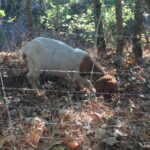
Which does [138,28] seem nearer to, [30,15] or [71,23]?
[30,15]

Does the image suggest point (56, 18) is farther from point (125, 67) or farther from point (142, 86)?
point (142, 86)

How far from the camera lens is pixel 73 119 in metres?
5.21

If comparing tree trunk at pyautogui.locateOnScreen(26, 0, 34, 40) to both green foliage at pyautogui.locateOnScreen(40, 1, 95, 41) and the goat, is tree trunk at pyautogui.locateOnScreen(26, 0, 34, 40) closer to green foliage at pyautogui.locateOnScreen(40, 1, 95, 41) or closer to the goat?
the goat

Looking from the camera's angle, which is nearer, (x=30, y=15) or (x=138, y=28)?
(x=138, y=28)

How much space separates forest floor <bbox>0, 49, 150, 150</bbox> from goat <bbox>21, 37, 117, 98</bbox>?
0.22 m

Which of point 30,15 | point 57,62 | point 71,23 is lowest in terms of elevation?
point 71,23

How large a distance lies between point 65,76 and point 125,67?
1.43m

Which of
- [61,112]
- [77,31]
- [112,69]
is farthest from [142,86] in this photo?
[77,31]

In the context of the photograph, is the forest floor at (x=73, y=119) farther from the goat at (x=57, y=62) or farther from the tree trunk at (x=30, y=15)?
the tree trunk at (x=30, y=15)

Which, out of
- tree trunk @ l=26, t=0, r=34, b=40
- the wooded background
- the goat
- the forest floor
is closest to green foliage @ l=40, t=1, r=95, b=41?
the wooded background

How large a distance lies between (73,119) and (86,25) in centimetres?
803

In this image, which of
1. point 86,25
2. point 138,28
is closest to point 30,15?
point 138,28

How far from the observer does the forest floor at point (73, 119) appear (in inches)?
190

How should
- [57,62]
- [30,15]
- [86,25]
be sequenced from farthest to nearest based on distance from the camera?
[86,25] < [30,15] < [57,62]
